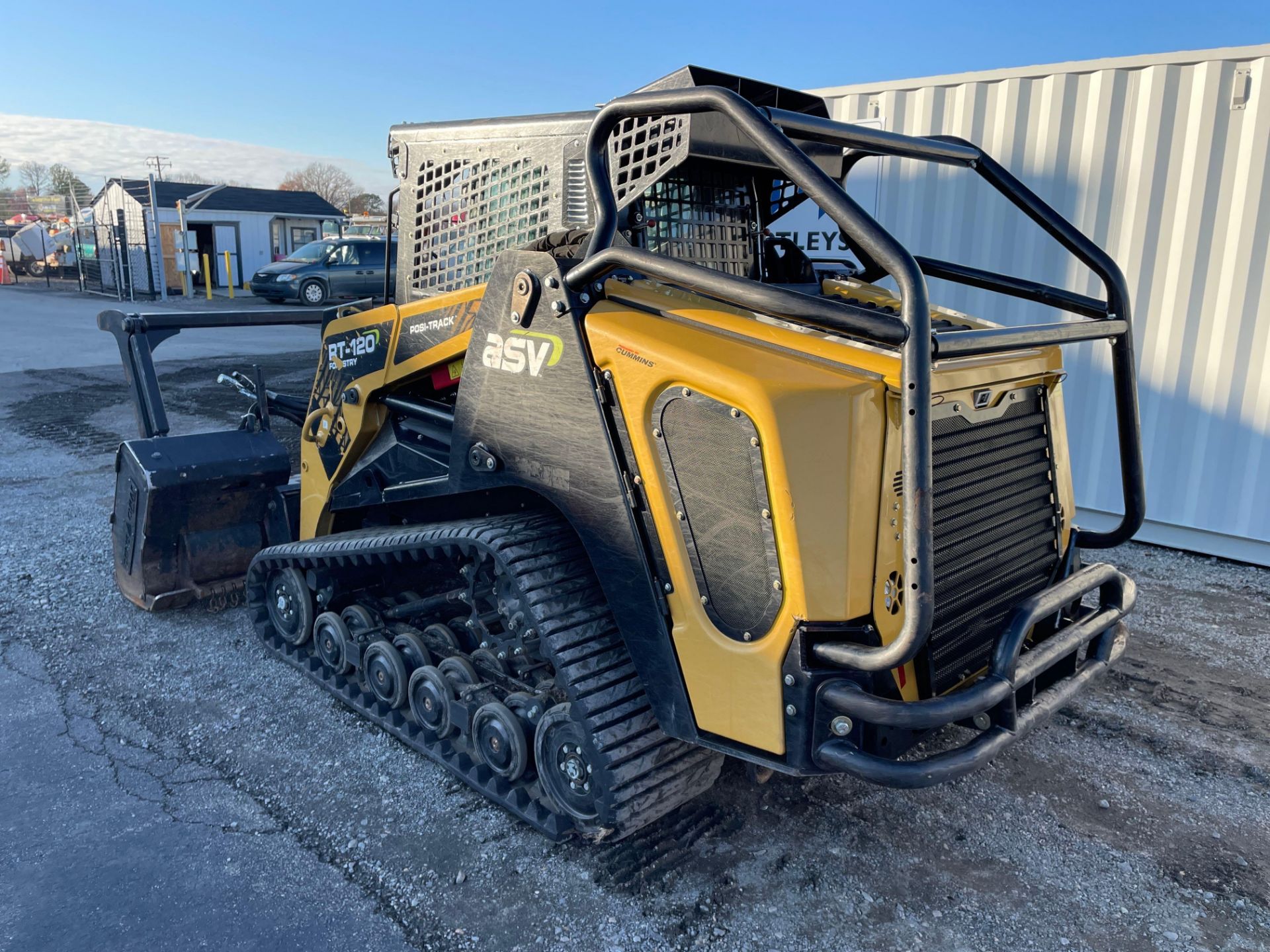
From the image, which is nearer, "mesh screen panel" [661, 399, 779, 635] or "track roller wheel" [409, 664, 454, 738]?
"mesh screen panel" [661, 399, 779, 635]

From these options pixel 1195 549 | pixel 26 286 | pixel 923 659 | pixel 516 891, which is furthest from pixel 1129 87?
pixel 26 286

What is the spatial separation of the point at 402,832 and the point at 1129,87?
6083mm

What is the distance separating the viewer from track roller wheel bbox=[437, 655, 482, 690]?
10.9 ft

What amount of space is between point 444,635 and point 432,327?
1.14m

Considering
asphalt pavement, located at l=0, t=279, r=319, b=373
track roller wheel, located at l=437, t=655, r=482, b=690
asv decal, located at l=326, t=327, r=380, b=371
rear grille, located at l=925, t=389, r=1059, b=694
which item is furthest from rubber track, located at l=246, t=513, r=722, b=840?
asphalt pavement, located at l=0, t=279, r=319, b=373

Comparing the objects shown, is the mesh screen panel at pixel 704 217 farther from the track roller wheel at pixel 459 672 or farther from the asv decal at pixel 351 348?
the track roller wheel at pixel 459 672

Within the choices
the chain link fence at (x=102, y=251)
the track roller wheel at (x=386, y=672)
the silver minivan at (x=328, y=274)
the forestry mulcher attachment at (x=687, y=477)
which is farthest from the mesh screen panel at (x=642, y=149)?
the chain link fence at (x=102, y=251)

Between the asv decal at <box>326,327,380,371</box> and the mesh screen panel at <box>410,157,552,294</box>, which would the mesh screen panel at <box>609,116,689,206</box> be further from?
the asv decal at <box>326,327,380,371</box>

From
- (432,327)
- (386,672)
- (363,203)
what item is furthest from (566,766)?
(363,203)

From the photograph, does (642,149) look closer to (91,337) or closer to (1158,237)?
(1158,237)

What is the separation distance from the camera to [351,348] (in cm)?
395

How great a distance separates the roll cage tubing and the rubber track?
0.70m

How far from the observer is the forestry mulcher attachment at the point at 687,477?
2330mm

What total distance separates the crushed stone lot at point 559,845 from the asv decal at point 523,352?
1.45 meters
